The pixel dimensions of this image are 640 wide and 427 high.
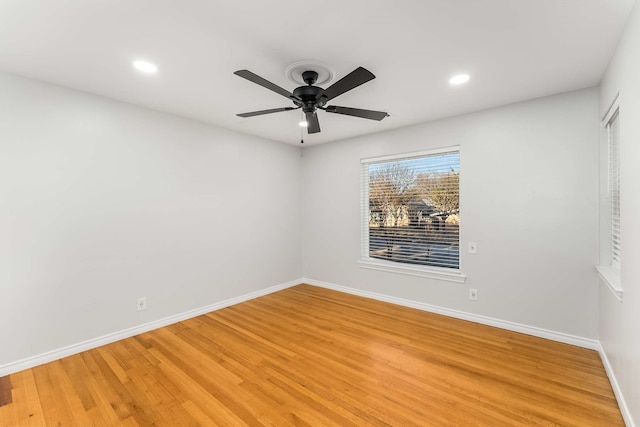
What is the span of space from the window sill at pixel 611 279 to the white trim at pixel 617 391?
2.05 feet

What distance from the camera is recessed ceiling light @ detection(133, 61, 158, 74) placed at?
2.24m

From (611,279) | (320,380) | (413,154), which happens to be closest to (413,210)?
(413,154)

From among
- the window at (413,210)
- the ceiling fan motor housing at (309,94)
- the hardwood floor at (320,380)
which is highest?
the ceiling fan motor housing at (309,94)

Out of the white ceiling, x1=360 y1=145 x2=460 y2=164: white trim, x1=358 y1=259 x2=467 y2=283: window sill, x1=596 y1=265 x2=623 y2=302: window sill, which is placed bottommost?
x1=358 y1=259 x2=467 y2=283: window sill

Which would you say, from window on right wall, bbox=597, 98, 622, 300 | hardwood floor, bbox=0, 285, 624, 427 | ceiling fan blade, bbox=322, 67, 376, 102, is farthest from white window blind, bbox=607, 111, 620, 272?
ceiling fan blade, bbox=322, 67, 376, 102

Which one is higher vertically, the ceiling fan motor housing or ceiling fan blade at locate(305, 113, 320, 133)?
the ceiling fan motor housing

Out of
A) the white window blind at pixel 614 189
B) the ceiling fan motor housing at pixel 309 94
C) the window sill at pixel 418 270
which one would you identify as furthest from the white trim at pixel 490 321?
the ceiling fan motor housing at pixel 309 94

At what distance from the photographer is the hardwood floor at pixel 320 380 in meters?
1.85

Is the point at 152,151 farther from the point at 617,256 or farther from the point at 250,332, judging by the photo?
the point at 617,256

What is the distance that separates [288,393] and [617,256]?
9.64 ft

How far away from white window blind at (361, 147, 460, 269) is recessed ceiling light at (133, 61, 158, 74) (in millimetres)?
2956

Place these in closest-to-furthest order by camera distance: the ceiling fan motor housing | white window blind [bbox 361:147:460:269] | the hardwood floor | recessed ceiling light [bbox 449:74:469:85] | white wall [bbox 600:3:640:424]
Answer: white wall [bbox 600:3:640:424]
the hardwood floor
the ceiling fan motor housing
recessed ceiling light [bbox 449:74:469:85]
white window blind [bbox 361:147:460:269]

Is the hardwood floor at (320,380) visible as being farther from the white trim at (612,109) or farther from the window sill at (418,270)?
the white trim at (612,109)

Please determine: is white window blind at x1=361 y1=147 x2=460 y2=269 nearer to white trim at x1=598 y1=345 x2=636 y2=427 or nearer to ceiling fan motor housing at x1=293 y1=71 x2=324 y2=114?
white trim at x1=598 y1=345 x2=636 y2=427
